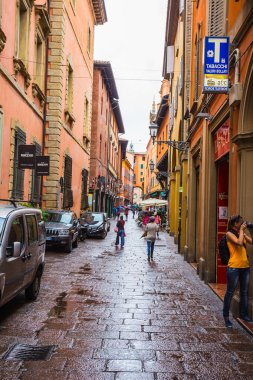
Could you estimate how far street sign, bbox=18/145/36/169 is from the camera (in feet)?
47.3

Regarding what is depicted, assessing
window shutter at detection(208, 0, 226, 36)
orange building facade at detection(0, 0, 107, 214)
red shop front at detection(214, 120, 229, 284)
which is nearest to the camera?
window shutter at detection(208, 0, 226, 36)

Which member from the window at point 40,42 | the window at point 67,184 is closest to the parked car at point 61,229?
the window at point 67,184

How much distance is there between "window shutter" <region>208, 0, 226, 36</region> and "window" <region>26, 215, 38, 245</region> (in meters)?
→ 5.70

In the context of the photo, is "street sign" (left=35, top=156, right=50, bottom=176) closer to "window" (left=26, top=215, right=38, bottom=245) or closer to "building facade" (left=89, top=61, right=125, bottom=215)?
"window" (left=26, top=215, right=38, bottom=245)

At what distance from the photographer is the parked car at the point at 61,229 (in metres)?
17.8

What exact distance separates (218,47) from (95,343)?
19.2ft

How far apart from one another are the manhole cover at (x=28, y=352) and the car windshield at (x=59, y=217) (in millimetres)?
13187

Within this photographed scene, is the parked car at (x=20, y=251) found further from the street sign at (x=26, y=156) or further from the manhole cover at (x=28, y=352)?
the street sign at (x=26, y=156)

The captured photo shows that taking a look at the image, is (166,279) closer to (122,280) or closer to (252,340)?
(122,280)

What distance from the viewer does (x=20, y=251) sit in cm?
716

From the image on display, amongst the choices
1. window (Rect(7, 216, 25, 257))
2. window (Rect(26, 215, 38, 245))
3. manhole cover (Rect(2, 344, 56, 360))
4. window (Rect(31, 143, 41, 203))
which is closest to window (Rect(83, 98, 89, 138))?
window (Rect(31, 143, 41, 203))

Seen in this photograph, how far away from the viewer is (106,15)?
35.5 meters

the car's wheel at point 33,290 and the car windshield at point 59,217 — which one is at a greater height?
the car windshield at point 59,217

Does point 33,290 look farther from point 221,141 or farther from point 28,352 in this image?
point 221,141
